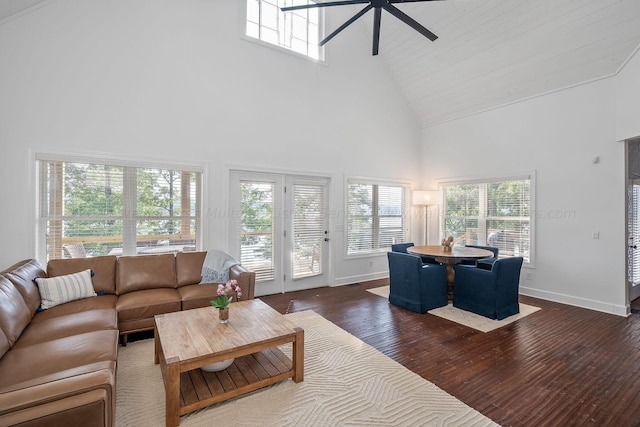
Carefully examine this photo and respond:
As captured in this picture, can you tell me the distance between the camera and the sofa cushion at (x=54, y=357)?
67.5 inches

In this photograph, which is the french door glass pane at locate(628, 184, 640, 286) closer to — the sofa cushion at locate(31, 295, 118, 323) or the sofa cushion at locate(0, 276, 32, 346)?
the sofa cushion at locate(31, 295, 118, 323)

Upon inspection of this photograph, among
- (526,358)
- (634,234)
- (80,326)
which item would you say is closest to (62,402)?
(80,326)

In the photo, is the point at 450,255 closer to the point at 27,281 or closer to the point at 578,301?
the point at 578,301

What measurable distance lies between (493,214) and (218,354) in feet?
17.5

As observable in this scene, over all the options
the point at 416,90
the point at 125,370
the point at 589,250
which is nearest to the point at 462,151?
the point at 416,90

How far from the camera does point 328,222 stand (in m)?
5.44

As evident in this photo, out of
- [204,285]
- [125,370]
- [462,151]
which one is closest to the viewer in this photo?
[125,370]

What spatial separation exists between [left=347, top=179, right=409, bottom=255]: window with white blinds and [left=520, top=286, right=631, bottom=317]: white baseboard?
245cm

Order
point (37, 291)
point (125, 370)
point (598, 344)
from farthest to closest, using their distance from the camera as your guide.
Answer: point (598, 344) → point (37, 291) → point (125, 370)

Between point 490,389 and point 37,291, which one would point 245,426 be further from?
point 37,291

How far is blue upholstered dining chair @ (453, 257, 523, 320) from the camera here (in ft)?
12.3

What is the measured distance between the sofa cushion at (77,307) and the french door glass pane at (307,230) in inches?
106

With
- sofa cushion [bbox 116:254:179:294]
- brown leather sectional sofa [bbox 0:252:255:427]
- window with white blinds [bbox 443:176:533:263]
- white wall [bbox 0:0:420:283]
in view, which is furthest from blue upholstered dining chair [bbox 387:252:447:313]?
sofa cushion [bbox 116:254:179:294]

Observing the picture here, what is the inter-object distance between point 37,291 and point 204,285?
5.05 feet
